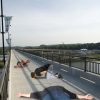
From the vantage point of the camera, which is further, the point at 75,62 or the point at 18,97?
the point at 75,62

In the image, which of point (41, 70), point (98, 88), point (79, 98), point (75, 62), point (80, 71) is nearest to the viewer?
point (79, 98)

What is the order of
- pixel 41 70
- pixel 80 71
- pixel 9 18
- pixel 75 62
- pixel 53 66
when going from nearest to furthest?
pixel 80 71, pixel 41 70, pixel 75 62, pixel 53 66, pixel 9 18

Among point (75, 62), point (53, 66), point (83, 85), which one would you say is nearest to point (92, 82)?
point (83, 85)

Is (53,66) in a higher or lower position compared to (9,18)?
lower

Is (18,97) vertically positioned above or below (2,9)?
below

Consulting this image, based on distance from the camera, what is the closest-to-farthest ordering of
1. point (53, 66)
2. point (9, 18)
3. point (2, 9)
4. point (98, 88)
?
point (98, 88) → point (53, 66) → point (9, 18) → point (2, 9)

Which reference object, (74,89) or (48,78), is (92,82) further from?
(48,78)

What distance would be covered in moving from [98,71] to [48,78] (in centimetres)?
402

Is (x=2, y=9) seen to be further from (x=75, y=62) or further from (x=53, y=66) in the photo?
(x=75, y=62)

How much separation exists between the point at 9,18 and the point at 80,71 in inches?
830

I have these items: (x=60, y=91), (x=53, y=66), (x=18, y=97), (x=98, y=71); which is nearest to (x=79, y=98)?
(x=60, y=91)

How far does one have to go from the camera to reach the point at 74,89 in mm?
14570

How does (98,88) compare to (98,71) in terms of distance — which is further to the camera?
(98,71)

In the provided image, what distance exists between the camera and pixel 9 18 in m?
38.1
